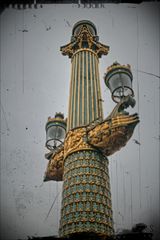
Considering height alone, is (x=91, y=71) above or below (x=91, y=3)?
below

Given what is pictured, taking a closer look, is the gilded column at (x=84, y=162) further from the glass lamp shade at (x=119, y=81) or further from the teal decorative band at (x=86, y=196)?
the glass lamp shade at (x=119, y=81)

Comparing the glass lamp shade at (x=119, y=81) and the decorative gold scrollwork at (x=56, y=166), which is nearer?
the glass lamp shade at (x=119, y=81)

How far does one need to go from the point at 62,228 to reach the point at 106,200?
7.79ft

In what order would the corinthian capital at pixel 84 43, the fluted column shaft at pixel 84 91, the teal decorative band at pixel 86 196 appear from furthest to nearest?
the corinthian capital at pixel 84 43 < the fluted column shaft at pixel 84 91 < the teal decorative band at pixel 86 196

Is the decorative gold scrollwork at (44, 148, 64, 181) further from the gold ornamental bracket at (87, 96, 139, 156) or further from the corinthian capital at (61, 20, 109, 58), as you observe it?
the corinthian capital at (61, 20, 109, 58)

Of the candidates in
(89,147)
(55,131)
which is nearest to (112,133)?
(89,147)

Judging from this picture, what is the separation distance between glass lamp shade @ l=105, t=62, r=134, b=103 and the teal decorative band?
3.20m

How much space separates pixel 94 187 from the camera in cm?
1983

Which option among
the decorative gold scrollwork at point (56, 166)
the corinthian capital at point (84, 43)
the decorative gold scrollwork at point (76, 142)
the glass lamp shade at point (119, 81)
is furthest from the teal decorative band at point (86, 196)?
the corinthian capital at point (84, 43)

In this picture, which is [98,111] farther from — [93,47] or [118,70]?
[93,47]

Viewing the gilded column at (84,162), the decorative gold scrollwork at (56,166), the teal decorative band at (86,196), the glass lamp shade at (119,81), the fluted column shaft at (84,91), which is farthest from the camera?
the decorative gold scrollwork at (56,166)

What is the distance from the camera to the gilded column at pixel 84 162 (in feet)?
62.1

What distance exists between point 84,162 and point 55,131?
6.05 meters

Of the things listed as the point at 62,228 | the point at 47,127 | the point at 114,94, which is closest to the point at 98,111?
the point at 114,94
